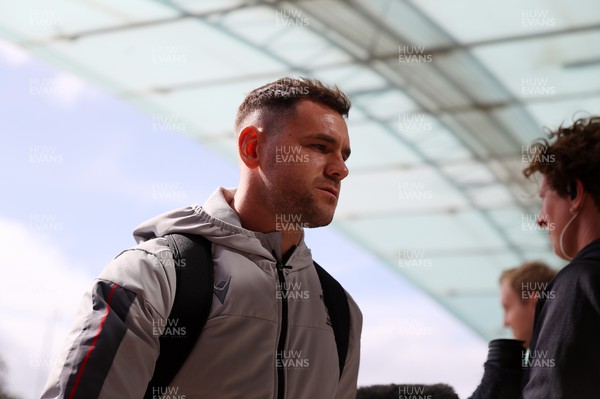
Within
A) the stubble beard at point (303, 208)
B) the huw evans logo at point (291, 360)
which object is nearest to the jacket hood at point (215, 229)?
the stubble beard at point (303, 208)

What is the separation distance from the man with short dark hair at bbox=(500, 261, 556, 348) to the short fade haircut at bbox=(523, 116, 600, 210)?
123 cm

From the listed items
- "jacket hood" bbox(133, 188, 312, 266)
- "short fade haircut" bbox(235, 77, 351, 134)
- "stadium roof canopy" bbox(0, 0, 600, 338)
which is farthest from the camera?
"stadium roof canopy" bbox(0, 0, 600, 338)

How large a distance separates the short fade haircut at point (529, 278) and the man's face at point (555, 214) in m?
1.29

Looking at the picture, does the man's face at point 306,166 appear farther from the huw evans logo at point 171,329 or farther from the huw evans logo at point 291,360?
the huw evans logo at point 171,329

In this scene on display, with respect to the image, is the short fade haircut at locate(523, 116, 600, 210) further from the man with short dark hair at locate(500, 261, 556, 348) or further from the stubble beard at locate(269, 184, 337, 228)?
the man with short dark hair at locate(500, 261, 556, 348)

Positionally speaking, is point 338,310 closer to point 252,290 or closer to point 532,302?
point 252,290

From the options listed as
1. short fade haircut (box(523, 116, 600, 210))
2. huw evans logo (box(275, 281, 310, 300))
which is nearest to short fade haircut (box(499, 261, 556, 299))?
short fade haircut (box(523, 116, 600, 210))

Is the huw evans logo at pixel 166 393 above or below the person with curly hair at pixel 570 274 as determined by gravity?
below

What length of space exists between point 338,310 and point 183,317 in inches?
35.9

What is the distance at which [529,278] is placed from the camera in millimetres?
5281

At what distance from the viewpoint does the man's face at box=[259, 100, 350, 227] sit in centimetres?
378

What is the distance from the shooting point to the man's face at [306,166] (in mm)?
3775

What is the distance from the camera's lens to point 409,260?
22547 mm

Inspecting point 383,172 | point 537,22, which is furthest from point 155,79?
point 537,22
